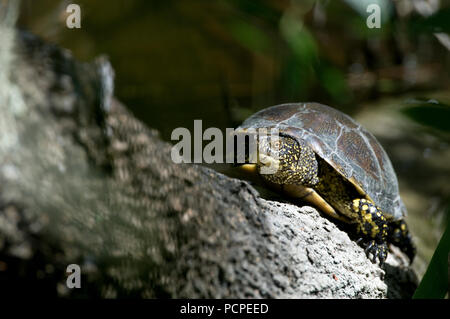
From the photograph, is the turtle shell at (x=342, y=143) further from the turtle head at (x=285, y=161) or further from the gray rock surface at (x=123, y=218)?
the gray rock surface at (x=123, y=218)

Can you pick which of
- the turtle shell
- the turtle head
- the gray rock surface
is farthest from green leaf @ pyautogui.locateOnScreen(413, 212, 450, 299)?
the turtle head

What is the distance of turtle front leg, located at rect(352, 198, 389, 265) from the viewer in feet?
4.71

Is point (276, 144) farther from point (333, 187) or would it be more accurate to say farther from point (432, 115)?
point (432, 115)

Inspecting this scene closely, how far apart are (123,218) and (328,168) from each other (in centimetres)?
76

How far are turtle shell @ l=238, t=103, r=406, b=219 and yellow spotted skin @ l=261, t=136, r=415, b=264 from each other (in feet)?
0.12

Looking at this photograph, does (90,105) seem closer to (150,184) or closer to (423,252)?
(150,184)

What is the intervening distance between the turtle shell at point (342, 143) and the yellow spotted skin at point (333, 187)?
1.5 inches

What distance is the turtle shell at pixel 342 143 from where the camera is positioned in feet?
4.82

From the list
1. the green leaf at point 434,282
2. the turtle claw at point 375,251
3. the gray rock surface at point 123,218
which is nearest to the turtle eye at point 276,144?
the gray rock surface at point 123,218

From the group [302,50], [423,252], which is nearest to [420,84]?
[423,252]

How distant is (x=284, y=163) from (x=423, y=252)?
112 cm

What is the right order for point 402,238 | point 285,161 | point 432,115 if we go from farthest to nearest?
1. point 402,238
2. point 285,161
3. point 432,115

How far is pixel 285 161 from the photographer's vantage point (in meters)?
1.41

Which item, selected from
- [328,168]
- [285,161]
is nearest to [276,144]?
[285,161]
